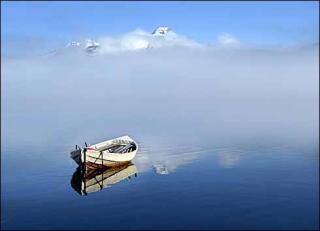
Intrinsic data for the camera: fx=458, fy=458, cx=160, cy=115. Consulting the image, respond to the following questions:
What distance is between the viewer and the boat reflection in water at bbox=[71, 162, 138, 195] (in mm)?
57575

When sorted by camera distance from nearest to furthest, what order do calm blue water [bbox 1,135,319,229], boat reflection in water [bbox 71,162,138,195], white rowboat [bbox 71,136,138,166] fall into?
calm blue water [bbox 1,135,319,229], boat reflection in water [bbox 71,162,138,195], white rowboat [bbox 71,136,138,166]

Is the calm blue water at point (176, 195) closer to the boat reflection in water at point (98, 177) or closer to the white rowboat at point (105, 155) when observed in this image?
the boat reflection in water at point (98, 177)

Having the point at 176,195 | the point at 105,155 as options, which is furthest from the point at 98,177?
the point at 176,195

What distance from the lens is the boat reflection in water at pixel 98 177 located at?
189ft

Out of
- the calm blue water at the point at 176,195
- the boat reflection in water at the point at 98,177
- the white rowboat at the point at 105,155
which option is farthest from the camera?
the white rowboat at the point at 105,155

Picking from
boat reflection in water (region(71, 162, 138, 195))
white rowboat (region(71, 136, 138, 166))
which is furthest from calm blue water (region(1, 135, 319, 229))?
white rowboat (region(71, 136, 138, 166))

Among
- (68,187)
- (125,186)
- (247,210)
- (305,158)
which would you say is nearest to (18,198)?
(68,187)

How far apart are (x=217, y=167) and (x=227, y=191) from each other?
1392 centimetres

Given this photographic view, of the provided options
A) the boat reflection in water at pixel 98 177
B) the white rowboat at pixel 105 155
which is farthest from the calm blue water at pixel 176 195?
the white rowboat at pixel 105 155

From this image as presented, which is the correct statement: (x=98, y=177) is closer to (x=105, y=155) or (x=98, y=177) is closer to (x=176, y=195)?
(x=105, y=155)

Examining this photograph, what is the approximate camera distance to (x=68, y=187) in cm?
5744

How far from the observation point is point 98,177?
6272cm

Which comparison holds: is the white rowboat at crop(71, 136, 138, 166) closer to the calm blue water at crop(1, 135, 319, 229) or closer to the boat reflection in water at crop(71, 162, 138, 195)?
the boat reflection in water at crop(71, 162, 138, 195)

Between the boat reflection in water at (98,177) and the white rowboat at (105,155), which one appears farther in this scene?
the white rowboat at (105,155)
